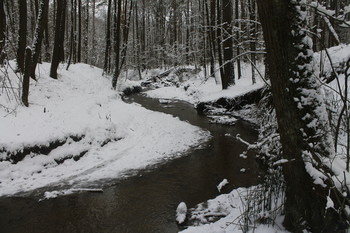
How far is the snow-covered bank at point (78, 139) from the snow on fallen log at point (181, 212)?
2733 mm

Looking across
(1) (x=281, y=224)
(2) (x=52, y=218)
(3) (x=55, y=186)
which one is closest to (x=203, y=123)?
(3) (x=55, y=186)

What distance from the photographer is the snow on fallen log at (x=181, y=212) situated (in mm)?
5406

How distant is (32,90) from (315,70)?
11543 mm

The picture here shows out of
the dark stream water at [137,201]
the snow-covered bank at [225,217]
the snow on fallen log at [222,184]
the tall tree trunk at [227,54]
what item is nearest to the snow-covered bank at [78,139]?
the dark stream water at [137,201]

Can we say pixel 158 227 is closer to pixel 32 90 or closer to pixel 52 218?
pixel 52 218

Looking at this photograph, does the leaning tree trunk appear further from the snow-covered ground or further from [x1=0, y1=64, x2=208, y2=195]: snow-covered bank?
the snow-covered ground

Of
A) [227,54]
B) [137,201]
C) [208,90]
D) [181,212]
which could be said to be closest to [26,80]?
[137,201]

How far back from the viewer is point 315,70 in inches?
124

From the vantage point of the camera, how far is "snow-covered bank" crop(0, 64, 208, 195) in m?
7.57

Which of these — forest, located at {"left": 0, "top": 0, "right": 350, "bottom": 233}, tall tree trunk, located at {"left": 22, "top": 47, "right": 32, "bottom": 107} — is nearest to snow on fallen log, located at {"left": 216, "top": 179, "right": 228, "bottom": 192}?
forest, located at {"left": 0, "top": 0, "right": 350, "bottom": 233}

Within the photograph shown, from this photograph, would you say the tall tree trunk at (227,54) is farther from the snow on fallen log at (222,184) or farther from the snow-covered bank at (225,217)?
the snow-covered bank at (225,217)

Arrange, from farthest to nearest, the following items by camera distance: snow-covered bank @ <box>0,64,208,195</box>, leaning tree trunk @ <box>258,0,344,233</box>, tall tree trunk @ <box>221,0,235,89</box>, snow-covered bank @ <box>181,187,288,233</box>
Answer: tall tree trunk @ <box>221,0,235,89</box> < snow-covered bank @ <box>0,64,208,195</box> < snow-covered bank @ <box>181,187,288,233</box> < leaning tree trunk @ <box>258,0,344,233</box>

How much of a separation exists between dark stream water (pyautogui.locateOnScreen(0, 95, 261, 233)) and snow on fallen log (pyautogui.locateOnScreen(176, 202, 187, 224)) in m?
0.12

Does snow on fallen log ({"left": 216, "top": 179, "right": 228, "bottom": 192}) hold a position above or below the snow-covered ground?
below
